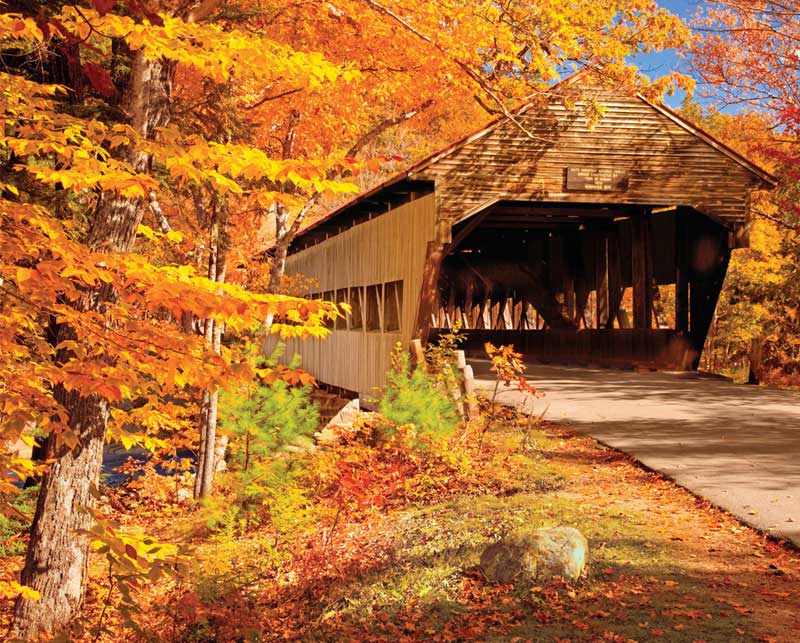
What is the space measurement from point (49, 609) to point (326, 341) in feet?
57.7

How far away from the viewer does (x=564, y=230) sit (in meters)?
25.5

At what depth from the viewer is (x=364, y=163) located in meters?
5.54

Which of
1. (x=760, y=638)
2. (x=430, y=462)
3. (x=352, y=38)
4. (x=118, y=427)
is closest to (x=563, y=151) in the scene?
(x=352, y=38)

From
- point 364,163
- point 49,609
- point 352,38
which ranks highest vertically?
point 352,38

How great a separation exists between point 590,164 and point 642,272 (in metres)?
3.84

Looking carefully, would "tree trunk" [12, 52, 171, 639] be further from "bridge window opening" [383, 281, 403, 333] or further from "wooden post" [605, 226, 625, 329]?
"wooden post" [605, 226, 625, 329]

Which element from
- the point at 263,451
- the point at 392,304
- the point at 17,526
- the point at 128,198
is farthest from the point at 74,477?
the point at 392,304

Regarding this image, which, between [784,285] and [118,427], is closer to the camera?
[118,427]

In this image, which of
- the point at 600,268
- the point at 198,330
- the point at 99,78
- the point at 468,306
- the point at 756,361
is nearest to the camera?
the point at 99,78

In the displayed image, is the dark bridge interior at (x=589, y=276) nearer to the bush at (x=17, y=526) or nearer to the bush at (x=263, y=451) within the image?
the bush at (x=263, y=451)

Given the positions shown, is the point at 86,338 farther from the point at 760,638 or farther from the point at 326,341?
the point at 326,341

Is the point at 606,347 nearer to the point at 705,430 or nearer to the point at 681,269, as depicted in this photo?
the point at 681,269

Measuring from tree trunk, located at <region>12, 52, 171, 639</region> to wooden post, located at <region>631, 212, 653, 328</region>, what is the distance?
13977 millimetres

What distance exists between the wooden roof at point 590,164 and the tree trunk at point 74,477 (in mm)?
8339
